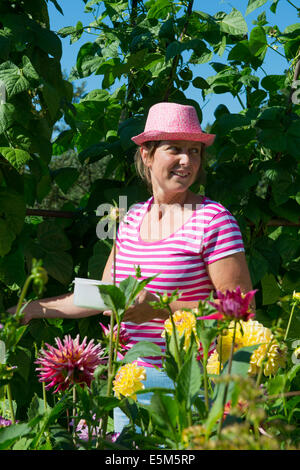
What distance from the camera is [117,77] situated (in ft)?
7.80

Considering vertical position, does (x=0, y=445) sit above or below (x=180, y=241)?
below

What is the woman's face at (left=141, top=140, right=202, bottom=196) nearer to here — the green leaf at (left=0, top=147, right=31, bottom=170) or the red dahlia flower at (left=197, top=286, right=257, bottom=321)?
the green leaf at (left=0, top=147, right=31, bottom=170)

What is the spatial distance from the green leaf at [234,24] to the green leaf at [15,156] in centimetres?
94

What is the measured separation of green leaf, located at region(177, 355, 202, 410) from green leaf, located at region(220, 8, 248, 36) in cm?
184

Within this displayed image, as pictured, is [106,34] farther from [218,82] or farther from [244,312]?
[244,312]

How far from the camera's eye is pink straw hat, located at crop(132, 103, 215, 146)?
1456 millimetres

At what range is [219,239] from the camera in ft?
4.40

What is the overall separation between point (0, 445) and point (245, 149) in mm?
1765

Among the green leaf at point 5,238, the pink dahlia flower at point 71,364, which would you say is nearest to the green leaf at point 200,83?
the green leaf at point 5,238

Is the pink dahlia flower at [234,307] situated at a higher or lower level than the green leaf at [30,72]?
lower

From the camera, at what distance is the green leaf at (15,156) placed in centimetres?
172

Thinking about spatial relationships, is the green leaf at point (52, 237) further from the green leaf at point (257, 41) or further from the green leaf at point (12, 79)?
the green leaf at point (257, 41)

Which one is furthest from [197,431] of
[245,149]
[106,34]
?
[106,34]

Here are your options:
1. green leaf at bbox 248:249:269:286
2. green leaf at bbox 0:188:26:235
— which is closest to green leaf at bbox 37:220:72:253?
green leaf at bbox 0:188:26:235
